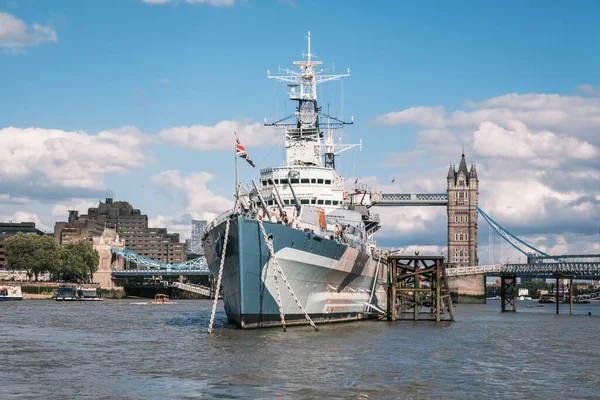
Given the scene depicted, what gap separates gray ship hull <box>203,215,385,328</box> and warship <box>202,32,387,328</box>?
0.16 ft

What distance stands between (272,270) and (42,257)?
349 ft

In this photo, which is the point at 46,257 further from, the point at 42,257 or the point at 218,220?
the point at 218,220

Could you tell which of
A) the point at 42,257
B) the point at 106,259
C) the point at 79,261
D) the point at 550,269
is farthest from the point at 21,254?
the point at 550,269

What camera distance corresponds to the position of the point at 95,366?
99.7ft

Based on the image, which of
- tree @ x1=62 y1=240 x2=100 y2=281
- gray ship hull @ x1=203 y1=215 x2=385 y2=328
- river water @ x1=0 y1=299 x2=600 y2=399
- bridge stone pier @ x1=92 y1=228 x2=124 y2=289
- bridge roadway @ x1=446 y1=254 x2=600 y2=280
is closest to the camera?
river water @ x1=0 y1=299 x2=600 y2=399

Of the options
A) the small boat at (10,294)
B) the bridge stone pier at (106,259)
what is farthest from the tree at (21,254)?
the bridge stone pier at (106,259)

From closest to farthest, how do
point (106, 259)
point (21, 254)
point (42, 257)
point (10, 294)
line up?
point (10, 294), point (42, 257), point (21, 254), point (106, 259)

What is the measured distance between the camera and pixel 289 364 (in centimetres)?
3092

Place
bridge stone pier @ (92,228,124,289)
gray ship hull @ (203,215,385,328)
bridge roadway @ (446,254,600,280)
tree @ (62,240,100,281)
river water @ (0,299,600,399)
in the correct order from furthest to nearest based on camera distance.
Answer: bridge stone pier @ (92,228,124,289)
tree @ (62,240,100,281)
bridge roadway @ (446,254,600,280)
gray ship hull @ (203,215,385,328)
river water @ (0,299,600,399)

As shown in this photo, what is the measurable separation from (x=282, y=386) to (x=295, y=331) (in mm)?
17423

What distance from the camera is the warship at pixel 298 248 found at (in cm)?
4178

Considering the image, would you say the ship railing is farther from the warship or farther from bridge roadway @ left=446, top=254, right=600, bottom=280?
bridge roadway @ left=446, top=254, right=600, bottom=280

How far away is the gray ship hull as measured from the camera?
41375 millimetres

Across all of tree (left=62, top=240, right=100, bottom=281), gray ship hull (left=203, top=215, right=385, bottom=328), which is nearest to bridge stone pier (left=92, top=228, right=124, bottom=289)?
tree (left=62, top=240, right=100, bottom=281)
